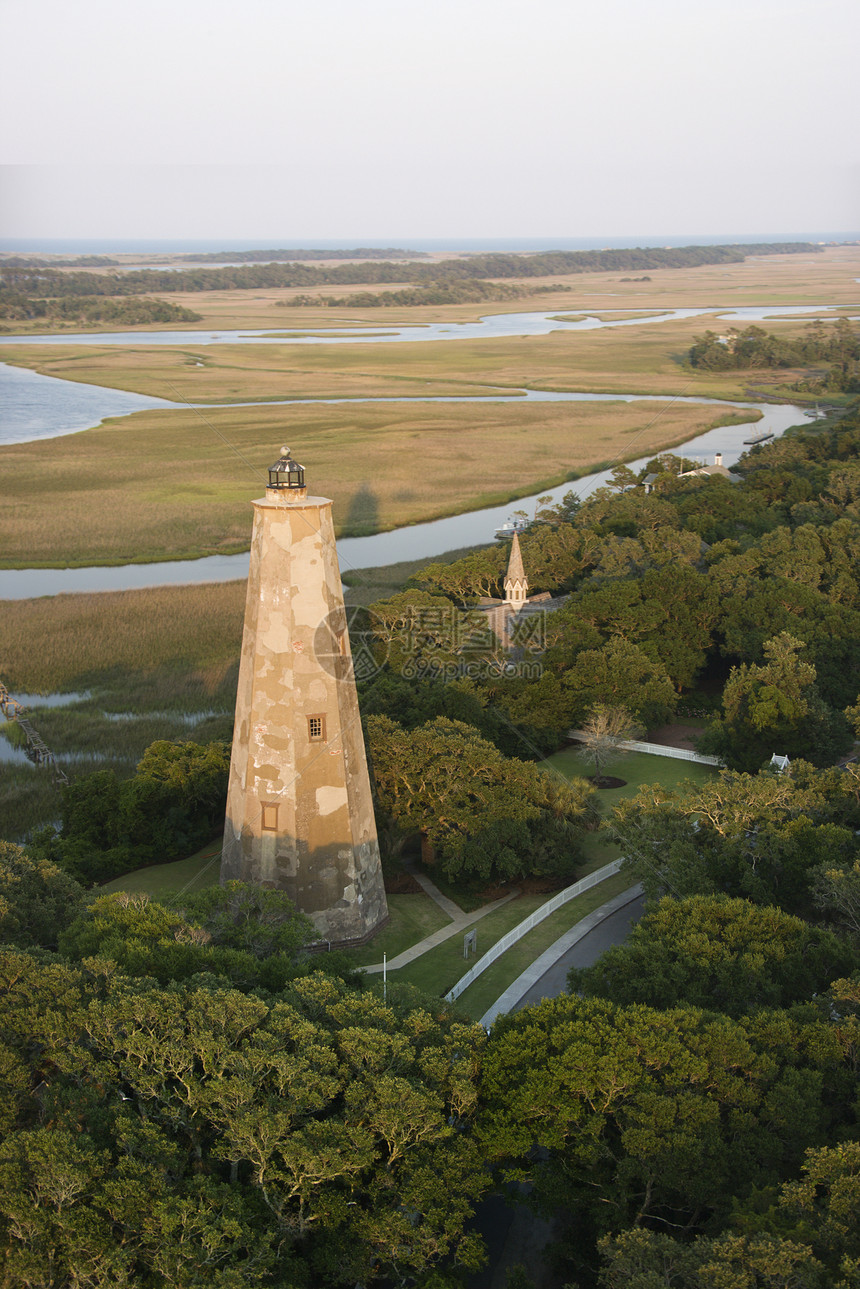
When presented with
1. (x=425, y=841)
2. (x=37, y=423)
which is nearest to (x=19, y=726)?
(x=425, y=841)

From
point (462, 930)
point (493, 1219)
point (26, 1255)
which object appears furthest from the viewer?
point (462, 930)

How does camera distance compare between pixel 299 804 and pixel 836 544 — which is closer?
pixel 299 804

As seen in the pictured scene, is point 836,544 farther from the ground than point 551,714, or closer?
farther from the ground

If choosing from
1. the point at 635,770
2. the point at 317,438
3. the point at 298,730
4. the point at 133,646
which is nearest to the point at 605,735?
the point at 635,770

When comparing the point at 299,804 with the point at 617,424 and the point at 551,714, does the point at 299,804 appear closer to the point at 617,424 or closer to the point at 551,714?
the point at 551,714

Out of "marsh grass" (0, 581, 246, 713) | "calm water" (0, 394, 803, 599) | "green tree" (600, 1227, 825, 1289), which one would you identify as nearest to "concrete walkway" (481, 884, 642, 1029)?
"green tree" (600, 1227, 825, 1289)

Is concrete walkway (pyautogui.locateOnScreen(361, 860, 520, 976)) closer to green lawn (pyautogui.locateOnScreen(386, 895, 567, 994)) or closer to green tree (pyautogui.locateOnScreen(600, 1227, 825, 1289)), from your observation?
green lawn (pyautogui.locateOnScreen(386, 895, 567, 994))

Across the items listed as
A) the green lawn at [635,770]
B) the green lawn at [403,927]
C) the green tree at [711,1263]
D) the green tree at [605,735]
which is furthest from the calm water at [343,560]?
the green tree at [711,1263]

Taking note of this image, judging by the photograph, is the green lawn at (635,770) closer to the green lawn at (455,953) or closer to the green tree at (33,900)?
the green lawn at (455,953)
